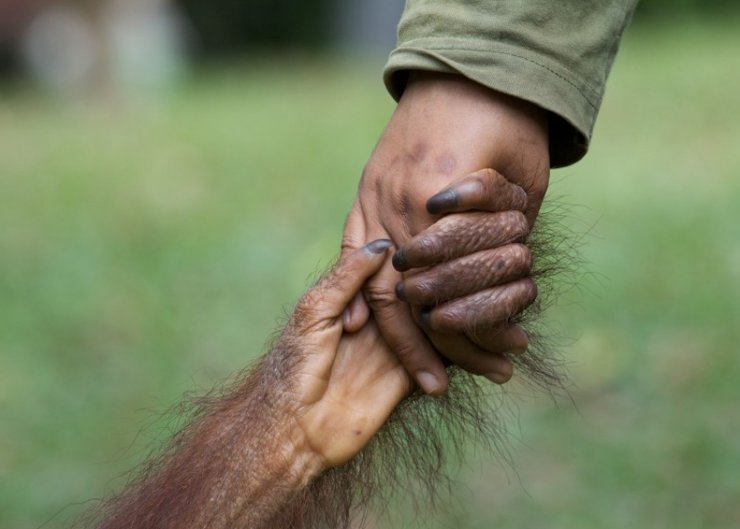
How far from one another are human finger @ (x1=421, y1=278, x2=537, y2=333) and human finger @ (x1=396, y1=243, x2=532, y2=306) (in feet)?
0.04

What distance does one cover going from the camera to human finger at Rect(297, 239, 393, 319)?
1923 mm

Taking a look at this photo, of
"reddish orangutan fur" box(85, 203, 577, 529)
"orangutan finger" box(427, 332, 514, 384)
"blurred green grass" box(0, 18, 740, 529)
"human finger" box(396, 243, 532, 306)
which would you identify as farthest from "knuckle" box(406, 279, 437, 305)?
"blurred green grass" box(0, 18, 740, 529)

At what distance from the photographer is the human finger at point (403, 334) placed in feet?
6.39

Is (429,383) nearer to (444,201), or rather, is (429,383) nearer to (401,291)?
(401,291)

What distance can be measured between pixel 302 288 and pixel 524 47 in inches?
112

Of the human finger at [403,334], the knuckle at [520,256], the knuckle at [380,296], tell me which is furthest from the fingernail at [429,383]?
the knuckle at [520,256]

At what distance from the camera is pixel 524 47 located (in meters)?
1.92

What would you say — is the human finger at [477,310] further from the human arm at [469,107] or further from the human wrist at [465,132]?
the human wrist at [465,132]

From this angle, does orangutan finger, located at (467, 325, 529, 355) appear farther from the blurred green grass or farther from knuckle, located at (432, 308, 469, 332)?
the blurred green grass

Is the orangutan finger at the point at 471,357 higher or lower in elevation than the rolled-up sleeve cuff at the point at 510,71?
lower

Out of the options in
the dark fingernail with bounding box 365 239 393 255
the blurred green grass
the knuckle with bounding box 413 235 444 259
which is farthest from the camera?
the blurred green grass

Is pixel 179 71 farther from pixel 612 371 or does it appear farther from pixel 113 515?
pixel 113 515

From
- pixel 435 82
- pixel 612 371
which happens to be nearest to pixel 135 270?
pixel 612 371

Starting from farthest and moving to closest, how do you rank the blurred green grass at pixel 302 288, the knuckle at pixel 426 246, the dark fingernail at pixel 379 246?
the blurred green grass at pixel 302 288 → the dark fingernail at pixel 379 246 → the knuckle at pixel 426 246
